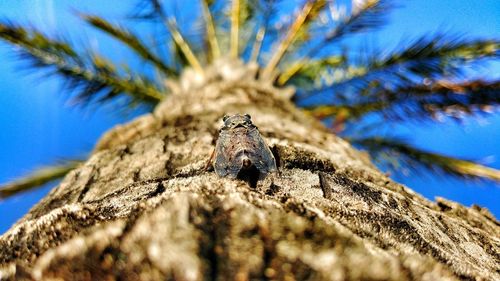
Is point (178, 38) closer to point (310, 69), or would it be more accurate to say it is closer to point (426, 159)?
point (310, 69)

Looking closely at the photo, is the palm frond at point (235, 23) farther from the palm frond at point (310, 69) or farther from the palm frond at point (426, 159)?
the palm frond at point (426, 159)

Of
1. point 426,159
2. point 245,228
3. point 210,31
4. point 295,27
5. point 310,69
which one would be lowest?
point 245,228

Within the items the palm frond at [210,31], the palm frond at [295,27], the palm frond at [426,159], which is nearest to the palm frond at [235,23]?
the palm frond at [210,31]

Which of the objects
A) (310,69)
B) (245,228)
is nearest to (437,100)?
(310,69)

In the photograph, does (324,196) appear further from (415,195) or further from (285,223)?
(415,195)

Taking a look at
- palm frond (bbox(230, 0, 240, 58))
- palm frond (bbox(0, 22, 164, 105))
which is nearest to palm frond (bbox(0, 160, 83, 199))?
palm frond (bbox(0, 22, 164, 105))

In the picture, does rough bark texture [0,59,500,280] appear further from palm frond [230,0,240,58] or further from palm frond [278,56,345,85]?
palm frond [278,56,345,85]
